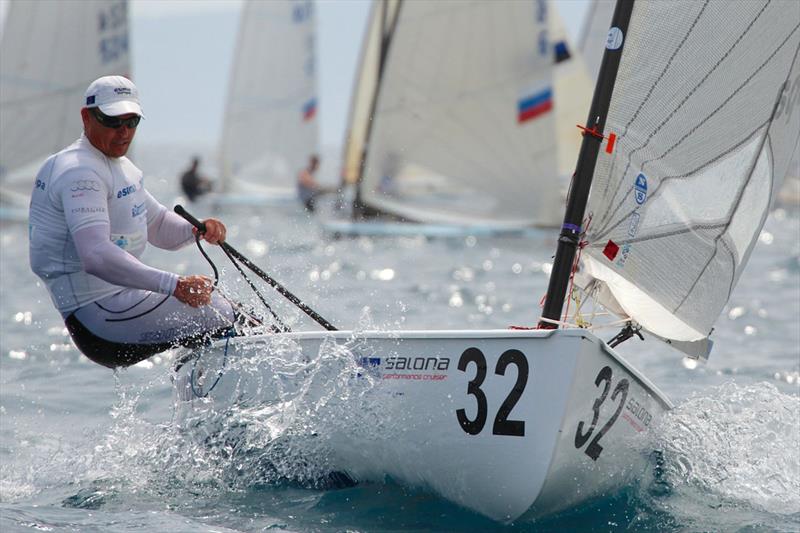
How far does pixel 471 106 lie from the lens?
13102 mm

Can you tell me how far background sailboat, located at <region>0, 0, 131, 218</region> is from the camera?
40.2 ft

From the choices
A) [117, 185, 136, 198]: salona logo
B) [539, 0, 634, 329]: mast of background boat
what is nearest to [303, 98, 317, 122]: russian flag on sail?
[117, 185, 136, 198]: salona logo

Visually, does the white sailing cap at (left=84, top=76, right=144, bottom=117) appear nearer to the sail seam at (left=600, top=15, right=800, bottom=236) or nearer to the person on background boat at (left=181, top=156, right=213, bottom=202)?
the sail seam at (left=600, top=15, right=800, bottom=236)

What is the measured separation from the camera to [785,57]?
393cm

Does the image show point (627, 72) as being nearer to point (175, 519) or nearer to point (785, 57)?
point (785, 57)

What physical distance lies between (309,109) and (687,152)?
1929 cm

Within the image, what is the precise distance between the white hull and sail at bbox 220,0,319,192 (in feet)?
61.2

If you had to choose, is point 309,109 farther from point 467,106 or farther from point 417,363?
point 417,363

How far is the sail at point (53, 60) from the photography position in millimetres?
12250

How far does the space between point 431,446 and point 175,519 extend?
83cm

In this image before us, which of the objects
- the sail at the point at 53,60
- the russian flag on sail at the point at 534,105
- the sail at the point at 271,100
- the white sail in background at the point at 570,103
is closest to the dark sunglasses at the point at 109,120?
the sail at the point at 53,60

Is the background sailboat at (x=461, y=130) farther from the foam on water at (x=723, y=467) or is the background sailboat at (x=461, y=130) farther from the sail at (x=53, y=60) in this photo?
the foam on water at (x=723, y=467)

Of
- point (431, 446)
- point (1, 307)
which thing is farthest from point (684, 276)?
point (1, 307)

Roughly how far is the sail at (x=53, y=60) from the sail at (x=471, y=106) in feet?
→ 9.93
